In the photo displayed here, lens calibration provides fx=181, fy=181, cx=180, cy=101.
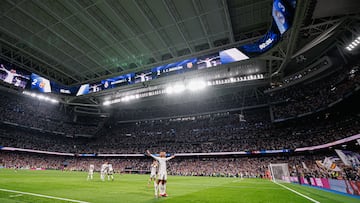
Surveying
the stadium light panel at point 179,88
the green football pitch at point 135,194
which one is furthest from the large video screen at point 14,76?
the stadium light panel at point 179,88

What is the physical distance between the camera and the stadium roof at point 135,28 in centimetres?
2012

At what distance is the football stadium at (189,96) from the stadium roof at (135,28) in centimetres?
17

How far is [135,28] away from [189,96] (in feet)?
91.1

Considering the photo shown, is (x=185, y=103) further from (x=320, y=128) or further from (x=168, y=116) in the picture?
(x=320, y=128)

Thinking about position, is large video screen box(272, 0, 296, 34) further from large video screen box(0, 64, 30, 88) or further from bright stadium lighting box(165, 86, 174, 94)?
large video screen box(0, 64, 30, 88)

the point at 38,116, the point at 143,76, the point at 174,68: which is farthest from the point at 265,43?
the point at 38,116

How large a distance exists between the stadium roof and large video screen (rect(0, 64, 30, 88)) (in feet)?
5.64

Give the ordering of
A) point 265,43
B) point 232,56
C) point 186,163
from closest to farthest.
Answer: point 265,43 → point 232,56 → point 186,163

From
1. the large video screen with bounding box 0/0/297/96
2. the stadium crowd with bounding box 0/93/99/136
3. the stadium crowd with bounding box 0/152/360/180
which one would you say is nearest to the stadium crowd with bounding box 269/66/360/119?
the stadium crowd with bounding box 0/152/360/180

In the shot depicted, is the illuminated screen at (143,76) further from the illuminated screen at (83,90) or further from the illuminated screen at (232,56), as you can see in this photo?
the illuminated screen at (232,56)

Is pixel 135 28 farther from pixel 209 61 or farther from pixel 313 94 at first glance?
pixel 313 94

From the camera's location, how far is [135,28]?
2406 cm

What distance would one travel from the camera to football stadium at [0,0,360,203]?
46.3ft

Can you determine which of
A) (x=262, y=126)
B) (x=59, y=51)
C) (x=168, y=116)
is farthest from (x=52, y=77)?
(x=262, y=126)
